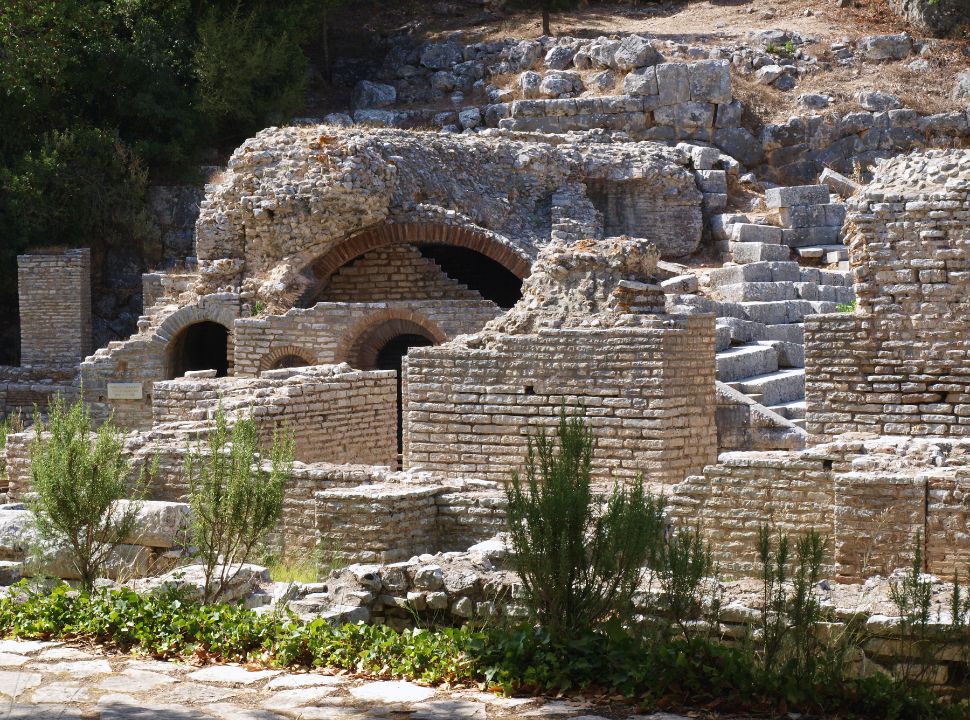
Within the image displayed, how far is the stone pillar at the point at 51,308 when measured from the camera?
22.7m

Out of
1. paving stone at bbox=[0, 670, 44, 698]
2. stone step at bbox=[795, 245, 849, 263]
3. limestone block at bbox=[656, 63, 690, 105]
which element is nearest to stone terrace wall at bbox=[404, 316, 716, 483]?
paving stone at bbox=[0, 670, 44, 698]

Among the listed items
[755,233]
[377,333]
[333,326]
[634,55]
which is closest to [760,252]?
[755,233]

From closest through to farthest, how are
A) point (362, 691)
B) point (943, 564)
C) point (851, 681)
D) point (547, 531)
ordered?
point (851, 681) < point (362, 691) < point (547, 531) < point (943, 564)

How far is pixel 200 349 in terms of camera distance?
774 inches

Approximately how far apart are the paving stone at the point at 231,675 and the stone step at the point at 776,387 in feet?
31.2

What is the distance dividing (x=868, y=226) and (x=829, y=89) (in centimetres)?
1957

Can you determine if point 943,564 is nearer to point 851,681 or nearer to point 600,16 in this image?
point 851,681

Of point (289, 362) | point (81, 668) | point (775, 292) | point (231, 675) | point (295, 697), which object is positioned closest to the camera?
point (295, 697)

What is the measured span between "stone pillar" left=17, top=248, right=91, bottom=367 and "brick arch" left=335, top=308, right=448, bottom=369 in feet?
27.3

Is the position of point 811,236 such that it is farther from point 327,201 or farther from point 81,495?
point 81,495

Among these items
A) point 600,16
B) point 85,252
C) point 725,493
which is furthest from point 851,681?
point 600,16

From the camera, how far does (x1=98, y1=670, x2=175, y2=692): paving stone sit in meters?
5.29

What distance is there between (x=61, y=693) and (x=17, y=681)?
0.88 ft

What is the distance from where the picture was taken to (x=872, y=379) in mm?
8969
